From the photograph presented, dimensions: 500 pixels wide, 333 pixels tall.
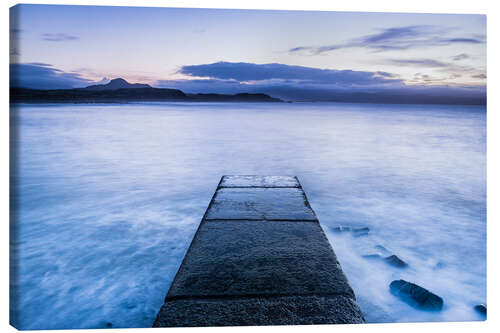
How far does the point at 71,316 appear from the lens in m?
1.95

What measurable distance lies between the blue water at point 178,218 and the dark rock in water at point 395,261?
0.25ft

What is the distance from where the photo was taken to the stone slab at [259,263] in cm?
152

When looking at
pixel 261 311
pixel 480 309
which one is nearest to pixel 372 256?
pixel 480 309

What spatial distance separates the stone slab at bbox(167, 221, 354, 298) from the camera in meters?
1.52

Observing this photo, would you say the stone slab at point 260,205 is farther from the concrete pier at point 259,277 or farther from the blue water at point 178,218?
the blue water at point 178,218

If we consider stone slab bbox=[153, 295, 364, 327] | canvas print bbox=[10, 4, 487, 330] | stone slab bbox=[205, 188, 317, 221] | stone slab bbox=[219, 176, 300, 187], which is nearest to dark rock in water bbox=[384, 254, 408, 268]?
canvas print bbox=[10, 4, 487, 330]

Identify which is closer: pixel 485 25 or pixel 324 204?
pixel 485 25

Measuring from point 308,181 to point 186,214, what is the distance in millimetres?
2022

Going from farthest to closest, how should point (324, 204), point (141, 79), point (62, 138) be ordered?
1. point (62, 138)
2. point (141, 79)
3. point (324, 204)

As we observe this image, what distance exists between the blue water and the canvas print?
18 millimetres

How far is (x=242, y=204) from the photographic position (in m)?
2.62

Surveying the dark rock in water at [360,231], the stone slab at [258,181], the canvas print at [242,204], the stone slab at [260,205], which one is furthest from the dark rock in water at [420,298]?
the stone slab at [258,181]

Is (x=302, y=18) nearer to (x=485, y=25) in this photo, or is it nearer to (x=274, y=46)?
(x=274, y=46)
